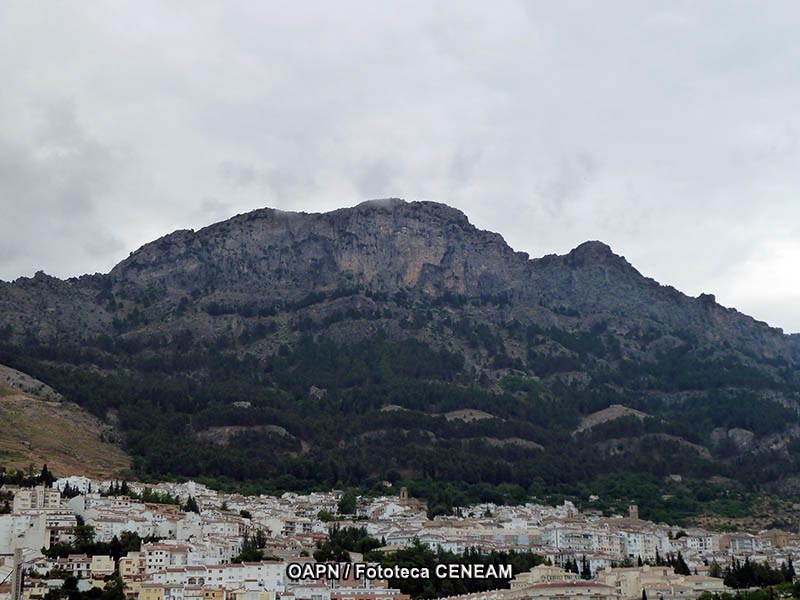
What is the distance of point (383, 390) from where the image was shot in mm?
162625

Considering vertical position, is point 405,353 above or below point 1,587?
above

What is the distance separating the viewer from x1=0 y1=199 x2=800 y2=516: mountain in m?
139

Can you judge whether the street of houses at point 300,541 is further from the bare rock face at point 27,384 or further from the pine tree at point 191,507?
the bare rock face at point 27,384

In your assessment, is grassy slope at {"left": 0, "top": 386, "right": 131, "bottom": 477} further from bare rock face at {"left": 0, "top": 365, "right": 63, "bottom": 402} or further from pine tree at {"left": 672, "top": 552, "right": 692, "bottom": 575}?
pine tree at {"left": 672, "top": 552, "right": 692, "bottom": 575}

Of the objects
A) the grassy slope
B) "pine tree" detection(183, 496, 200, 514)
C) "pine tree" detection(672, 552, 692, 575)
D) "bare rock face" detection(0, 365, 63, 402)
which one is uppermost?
"bare rock face" detection(0, 365, 63, 402)

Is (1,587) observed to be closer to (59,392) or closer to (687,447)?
(59,392)

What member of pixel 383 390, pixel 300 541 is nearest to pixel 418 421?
pixel 383 390

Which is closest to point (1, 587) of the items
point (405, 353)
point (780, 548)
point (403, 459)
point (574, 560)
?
point (574, 560)

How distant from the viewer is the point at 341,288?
643 feet

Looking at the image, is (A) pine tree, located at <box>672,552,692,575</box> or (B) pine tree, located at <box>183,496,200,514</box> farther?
(B) pine tree, located at <box>183,496,200,514</box>

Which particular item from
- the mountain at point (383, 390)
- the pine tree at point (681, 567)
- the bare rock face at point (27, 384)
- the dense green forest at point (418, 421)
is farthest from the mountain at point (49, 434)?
the pine tree at point (681, 567)

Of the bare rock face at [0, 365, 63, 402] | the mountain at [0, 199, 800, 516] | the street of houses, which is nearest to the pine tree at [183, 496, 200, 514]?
the street of houses

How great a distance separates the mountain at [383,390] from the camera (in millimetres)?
138625

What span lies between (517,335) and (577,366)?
41.4 feet
